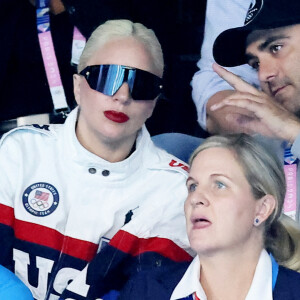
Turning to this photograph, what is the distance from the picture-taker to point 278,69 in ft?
5.54

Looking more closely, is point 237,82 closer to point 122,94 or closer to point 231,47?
point 231,47

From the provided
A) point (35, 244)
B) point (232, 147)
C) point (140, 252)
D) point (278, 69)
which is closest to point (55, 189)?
point (35, 244)

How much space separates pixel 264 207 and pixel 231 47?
0.52 metres

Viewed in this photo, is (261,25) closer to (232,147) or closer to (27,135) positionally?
(232,147)

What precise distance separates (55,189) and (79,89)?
256 mm

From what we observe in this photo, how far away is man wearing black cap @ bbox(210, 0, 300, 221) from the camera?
5.39ft

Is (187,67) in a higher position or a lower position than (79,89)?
lower

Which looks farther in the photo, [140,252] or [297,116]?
[297,116]

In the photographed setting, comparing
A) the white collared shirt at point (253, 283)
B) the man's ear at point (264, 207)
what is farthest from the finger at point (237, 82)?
the white collared shirt at point (253, 283)

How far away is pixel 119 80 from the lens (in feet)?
5.15

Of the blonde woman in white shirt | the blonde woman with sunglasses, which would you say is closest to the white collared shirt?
the blonde woman in white shirt

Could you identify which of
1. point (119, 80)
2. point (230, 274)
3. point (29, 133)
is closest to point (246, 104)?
point (119, 80)

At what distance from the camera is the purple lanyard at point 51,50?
1.96 metres

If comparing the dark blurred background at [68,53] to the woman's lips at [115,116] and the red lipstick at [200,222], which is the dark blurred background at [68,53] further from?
the red lipstick at [200,222]
